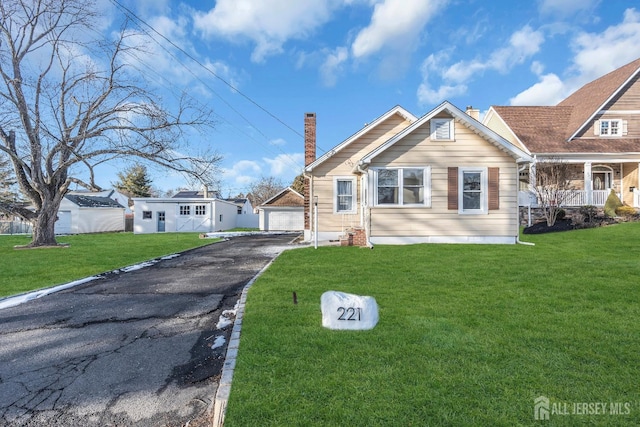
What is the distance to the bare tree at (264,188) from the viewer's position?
58.9 metres

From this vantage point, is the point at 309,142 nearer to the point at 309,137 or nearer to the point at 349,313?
the point at 309,137

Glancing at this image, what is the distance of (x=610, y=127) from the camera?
1930 cm

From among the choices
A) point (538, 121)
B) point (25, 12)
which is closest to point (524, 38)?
point (538, 121)

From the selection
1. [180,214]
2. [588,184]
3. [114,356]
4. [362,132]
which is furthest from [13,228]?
[588,184]

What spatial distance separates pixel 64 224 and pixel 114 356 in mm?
32723

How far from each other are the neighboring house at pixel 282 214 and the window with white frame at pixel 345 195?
15193 millimetres

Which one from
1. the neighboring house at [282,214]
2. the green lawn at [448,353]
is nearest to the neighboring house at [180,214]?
the neighboring house at [282,214]

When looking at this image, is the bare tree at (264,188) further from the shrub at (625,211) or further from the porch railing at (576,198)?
the shrub at (625,211)

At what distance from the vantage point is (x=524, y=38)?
13.1 meters

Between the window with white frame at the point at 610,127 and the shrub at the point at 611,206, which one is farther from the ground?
the window with white frame at the point at 610,127

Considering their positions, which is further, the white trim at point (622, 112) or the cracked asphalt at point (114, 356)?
the white trim at point (622, 112)

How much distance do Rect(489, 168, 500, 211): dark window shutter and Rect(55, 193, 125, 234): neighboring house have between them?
32.1 metres

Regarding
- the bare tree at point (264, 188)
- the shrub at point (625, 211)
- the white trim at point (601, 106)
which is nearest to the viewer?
the shrub at point (625, 211)

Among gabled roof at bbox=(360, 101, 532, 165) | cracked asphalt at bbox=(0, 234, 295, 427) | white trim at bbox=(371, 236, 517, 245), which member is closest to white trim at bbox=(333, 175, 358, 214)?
gabled roof at bbox=(360, 101, 532, 165)
